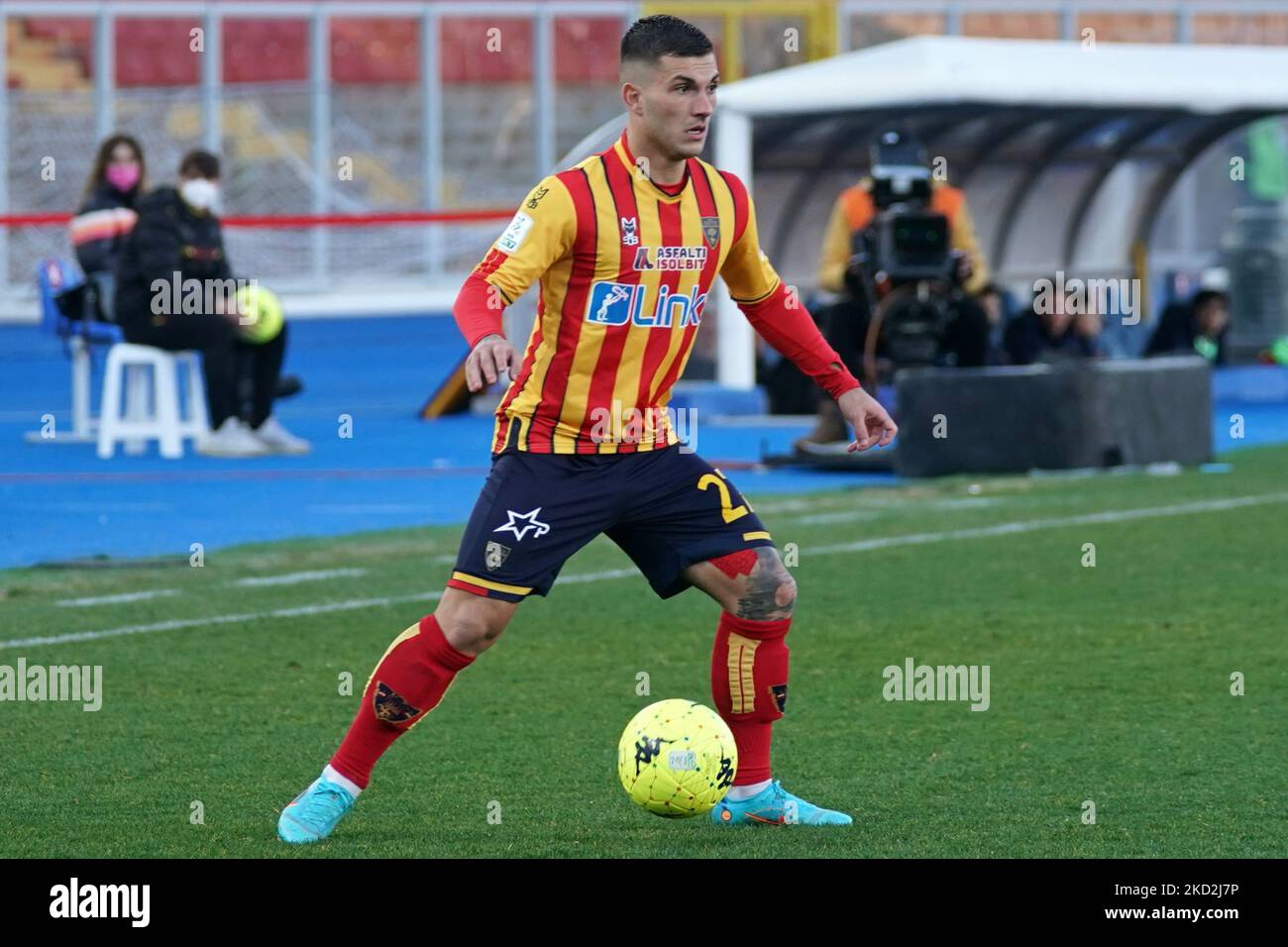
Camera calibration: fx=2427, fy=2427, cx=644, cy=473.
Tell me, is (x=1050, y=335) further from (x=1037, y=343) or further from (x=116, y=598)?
(x=116, y=598)

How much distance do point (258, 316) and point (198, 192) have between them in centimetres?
100

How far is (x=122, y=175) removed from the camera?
15.5 meters

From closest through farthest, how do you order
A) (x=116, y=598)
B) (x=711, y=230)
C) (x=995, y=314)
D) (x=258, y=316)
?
1. (x=711, y=230)
2. (x=116, y=598)
3. (x=258, y=316)
4. (x=995, y=314)

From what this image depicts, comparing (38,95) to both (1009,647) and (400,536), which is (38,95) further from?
(1009,647)

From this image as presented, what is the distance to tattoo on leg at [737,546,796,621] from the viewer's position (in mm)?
5449

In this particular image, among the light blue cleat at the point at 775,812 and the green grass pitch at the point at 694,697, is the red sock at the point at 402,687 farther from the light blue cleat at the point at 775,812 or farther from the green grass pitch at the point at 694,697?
the light blue cleat at the point at 775,812

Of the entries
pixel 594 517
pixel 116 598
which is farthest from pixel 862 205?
pixel 594 517

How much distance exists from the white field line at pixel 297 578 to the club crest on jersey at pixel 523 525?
4.52 m

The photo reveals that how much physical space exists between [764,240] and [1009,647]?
11.8m

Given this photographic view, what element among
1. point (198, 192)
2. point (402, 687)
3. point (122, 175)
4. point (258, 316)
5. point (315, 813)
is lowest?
point (315, 813)

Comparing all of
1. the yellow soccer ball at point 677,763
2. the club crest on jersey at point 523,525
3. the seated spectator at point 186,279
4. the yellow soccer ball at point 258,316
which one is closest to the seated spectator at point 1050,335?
the yellow soccer ball at point 258,316

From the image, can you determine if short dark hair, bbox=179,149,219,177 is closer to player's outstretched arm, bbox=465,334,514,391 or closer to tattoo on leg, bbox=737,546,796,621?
tattoo on leg, bbox=737,546,796,621

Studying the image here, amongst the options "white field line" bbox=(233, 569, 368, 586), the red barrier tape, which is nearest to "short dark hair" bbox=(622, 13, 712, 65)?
"white field line" bbox=(233, 569, 368, 586)

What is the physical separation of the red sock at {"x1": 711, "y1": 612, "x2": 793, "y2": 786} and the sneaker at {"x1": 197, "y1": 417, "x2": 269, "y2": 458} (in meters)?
10.0
